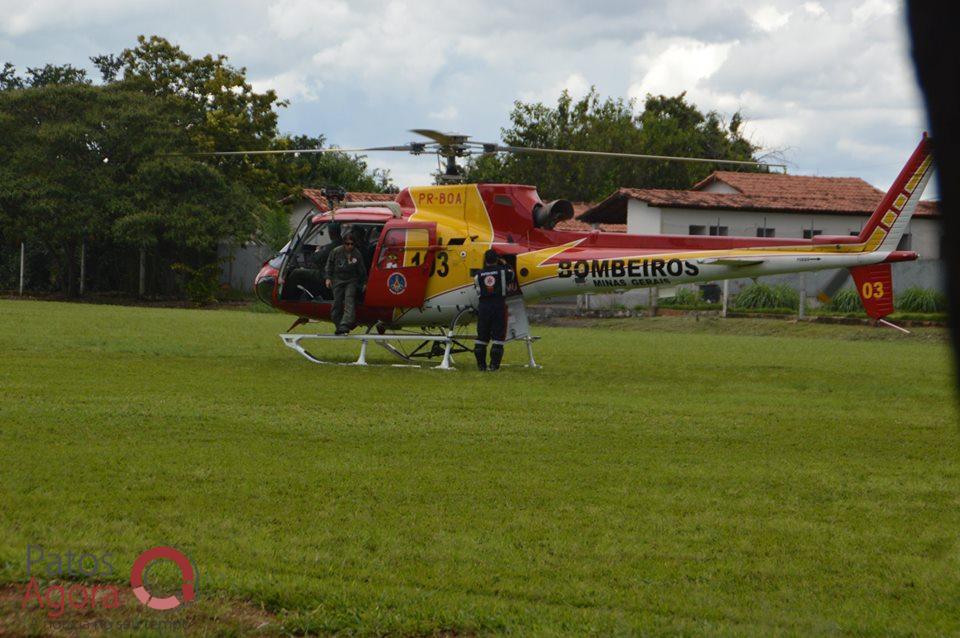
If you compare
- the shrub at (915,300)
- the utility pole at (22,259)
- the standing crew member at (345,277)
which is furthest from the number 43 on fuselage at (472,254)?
the utility pole at (22,259)

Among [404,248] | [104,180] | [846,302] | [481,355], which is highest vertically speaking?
[104,180]

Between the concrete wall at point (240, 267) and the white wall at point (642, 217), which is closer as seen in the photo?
the white wall at point (642, 217)

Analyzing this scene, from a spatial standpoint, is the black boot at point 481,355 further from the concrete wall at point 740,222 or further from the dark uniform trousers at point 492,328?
the concrete wall at point 740,222

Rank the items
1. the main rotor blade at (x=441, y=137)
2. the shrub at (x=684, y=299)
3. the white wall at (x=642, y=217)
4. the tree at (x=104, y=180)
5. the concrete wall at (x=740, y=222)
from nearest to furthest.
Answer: the main rotor blade at (x=441, y=137)
the shrub at (x=684, y=299)
the tree at (x=104, y=180)
the white wall at (x=642, y=217)
the concrete wall at (x=740, y=222)

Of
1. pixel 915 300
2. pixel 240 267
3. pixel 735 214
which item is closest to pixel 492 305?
pixel 915 300

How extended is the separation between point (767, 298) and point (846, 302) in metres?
2.88

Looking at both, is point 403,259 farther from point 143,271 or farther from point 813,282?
point 143,271

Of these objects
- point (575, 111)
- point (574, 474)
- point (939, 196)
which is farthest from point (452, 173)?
point (575, 111)

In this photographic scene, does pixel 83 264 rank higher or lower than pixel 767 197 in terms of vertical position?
lower

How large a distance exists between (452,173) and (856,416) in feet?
24.1

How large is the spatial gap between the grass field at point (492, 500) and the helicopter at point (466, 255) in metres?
2.24

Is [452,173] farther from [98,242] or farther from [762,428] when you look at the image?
[98,242]

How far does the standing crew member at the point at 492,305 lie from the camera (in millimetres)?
16094

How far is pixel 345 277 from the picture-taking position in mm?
16766
